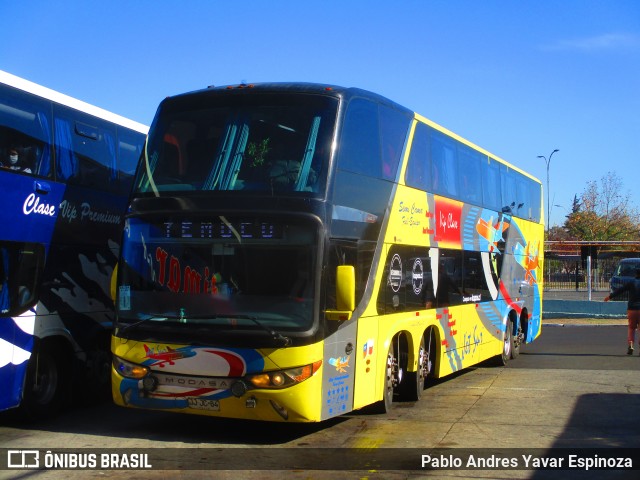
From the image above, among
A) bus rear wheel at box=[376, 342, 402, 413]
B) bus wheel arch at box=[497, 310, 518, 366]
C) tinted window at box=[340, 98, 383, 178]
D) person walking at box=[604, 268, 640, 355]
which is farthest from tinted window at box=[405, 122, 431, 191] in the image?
person walking at box=[604, 268, 640, 355]

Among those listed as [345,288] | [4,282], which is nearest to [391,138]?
[345,288]

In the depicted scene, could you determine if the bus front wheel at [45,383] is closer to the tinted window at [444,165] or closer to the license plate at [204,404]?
the license plate at [204,404]

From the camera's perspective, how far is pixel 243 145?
945 centimetres

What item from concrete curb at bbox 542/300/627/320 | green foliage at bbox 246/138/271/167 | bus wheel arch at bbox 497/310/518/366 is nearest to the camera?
green foliage at bbox 246/138/271/167

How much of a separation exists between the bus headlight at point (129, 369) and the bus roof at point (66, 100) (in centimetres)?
346

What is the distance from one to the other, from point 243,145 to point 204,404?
115 inches

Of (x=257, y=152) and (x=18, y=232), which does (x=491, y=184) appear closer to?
(x=257, y=152)

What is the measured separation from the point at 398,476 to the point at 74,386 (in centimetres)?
532

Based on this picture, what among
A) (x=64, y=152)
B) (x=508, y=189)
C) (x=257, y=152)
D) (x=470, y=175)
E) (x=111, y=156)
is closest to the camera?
(x=257, y=152)

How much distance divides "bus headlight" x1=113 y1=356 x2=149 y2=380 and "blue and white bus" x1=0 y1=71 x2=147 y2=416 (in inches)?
49.9

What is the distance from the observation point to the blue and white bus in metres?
9.57

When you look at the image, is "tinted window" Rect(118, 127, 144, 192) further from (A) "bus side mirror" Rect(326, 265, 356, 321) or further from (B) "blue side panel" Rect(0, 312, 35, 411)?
(A) "bus side mirror" Rect(326, 265, 356, 321)

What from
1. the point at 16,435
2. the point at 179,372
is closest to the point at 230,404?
the point at 179,372

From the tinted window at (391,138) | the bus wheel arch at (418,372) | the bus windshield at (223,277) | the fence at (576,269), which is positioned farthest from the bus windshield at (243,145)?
the fence at (576,269)
